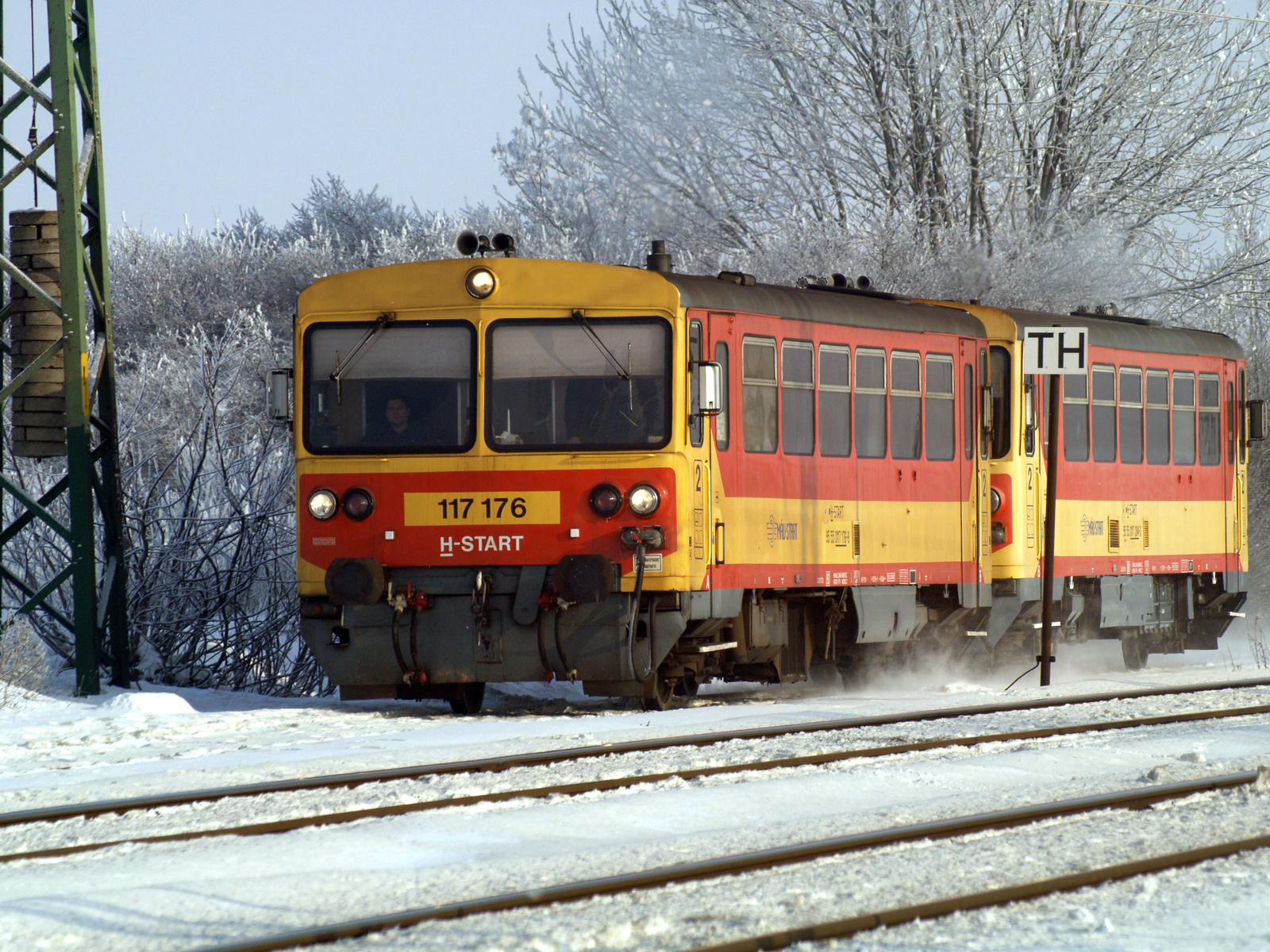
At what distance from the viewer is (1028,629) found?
16188 millimetres

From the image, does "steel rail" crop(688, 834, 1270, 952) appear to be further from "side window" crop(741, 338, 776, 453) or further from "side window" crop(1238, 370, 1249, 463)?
"side window" crop(1238, 370, 1249, 463)

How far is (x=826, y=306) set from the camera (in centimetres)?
1300

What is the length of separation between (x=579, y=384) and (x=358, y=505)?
1.71m

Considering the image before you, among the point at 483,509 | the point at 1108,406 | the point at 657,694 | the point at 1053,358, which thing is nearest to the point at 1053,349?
the point at 1053,358

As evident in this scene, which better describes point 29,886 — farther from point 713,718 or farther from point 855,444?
point 855,444

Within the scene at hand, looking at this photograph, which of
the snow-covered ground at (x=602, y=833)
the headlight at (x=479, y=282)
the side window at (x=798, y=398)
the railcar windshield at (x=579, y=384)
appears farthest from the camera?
the side window at (x=798, y=398)

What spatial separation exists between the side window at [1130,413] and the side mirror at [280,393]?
8.12 metres

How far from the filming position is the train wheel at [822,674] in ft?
46.0

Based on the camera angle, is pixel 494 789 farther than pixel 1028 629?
No

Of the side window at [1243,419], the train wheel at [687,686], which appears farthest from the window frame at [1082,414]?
the train wheel at [687,686]

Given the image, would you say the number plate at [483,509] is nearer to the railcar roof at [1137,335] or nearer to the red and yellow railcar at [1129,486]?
the red and yellow railcar at [1129,486]

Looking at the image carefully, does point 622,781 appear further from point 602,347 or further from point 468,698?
point 468,698

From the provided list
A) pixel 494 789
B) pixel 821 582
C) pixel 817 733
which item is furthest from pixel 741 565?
pixel 494 789

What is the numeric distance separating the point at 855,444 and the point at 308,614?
14.4 ft
